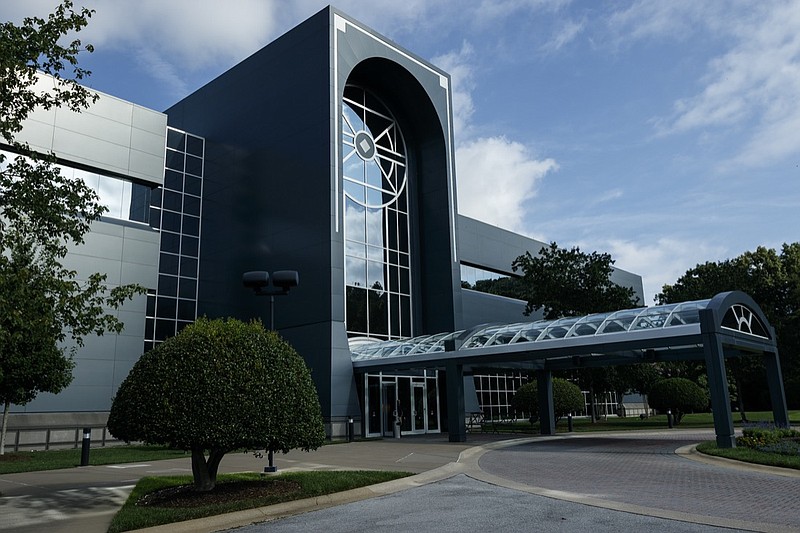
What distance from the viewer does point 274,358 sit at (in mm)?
10727

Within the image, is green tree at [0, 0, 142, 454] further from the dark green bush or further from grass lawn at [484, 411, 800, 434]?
grass lawn at [484, 411, 800, 434]

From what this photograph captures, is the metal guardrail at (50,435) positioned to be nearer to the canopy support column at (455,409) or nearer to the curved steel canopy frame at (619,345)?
the curved steel canopy frame at (619,345)

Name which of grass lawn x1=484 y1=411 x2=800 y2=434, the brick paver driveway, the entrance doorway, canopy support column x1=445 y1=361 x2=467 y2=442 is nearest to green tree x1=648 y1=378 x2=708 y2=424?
grass lawn x1=484 y1=411 x2=800 y2=434

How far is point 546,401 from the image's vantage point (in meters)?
27.9

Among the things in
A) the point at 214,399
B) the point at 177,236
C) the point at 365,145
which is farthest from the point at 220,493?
the point at 365,145

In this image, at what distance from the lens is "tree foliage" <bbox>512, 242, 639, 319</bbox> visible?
36.2 m

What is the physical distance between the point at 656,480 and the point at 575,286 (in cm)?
2527

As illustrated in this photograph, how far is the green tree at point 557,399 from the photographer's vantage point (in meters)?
31.8

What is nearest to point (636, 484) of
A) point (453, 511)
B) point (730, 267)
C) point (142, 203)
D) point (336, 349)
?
point (453, 511)

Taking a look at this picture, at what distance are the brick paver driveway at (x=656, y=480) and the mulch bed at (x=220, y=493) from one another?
4.72m

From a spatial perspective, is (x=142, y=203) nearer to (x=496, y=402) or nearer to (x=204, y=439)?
(x=204, y=439)

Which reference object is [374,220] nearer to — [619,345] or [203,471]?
[619,345]

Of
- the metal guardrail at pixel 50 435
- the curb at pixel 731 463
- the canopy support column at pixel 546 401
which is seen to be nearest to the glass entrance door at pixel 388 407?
the canopy support column at pixel 546 401

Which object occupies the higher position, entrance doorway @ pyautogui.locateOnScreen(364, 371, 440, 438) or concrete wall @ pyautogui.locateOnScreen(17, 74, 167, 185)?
concrete wall @ pyautogui.locateOnScreen(17, 74, 167, 185)
